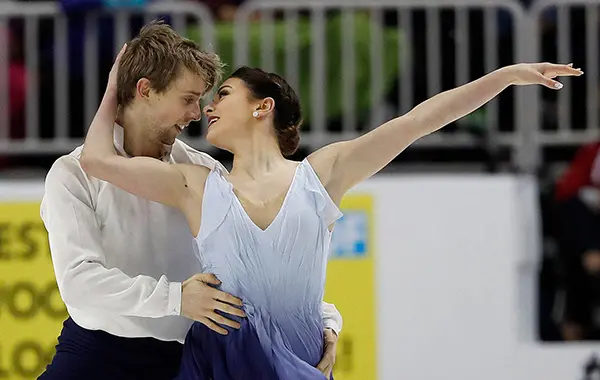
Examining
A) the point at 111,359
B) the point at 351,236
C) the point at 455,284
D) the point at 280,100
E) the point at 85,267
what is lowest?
the point at 111,359

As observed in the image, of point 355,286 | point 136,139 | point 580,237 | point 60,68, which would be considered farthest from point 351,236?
point 136,139

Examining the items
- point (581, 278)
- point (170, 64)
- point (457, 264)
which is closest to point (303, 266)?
point (170, 64)

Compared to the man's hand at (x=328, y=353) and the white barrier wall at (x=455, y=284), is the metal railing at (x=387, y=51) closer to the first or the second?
the white barrier wall at (x=455, y=284)

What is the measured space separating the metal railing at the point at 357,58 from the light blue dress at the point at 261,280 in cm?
304

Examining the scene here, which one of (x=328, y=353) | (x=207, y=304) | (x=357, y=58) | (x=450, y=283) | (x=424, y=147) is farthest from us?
(x=424, y=147)

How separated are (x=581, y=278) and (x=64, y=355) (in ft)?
12.0

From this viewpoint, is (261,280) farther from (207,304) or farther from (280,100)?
(280,100)

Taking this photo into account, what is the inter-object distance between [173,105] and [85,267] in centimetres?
52

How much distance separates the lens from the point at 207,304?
10.3ft

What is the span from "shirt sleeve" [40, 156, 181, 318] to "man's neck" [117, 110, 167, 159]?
17 cm

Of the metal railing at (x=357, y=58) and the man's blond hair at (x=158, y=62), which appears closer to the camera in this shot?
the man's blond hair at (x=158, y=62)

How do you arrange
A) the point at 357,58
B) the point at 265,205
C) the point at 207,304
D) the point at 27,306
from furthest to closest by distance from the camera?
→ the point at 357,58
the point at 27,306
the point at 265,205
the point at 207,304

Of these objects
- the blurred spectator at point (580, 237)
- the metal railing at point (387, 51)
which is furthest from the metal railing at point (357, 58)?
the blurred spectator at point (580, 237)

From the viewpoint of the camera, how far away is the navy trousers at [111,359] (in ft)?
11.1
